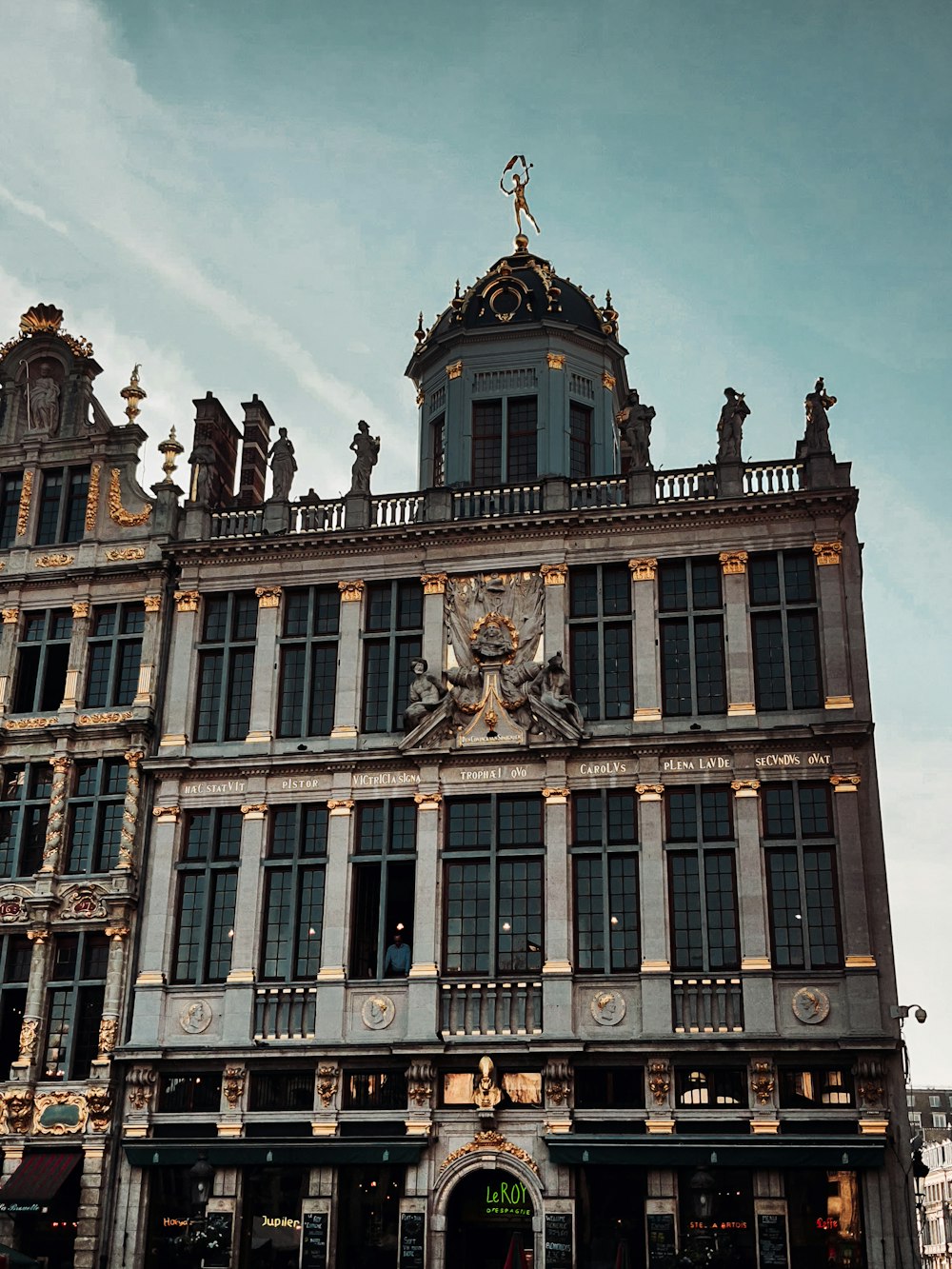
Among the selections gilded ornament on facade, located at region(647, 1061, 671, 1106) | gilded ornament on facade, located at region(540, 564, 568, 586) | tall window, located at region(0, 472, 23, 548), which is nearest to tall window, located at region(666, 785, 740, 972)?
gilded ornament on facade, located at region(647, 1061, 671, 1106)

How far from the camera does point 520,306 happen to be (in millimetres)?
40125

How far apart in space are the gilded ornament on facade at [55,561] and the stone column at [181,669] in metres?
3.35

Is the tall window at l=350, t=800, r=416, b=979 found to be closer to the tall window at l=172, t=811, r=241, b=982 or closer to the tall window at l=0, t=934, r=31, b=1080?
the tall window at l=172, t=811, r=241, b=982

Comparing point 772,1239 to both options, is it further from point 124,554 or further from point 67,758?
point 124,554

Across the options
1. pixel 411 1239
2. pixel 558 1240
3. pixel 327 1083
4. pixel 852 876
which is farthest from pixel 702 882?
pixel 411 1239

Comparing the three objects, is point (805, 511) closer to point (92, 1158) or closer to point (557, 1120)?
point (557, 1120)

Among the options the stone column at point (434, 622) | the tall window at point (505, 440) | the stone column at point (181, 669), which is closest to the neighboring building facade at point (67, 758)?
the stone column at point (181, 669)

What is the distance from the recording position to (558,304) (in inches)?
1580

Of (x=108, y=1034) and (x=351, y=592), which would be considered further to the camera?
(x=351, y=592)

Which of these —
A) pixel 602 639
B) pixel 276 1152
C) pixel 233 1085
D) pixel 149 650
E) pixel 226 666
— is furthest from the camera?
pixel 149 650

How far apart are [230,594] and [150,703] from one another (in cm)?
331

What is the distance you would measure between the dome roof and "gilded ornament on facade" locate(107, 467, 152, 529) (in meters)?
8.90

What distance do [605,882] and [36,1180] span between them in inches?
544

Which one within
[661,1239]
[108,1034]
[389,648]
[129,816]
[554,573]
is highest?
[554,573]
